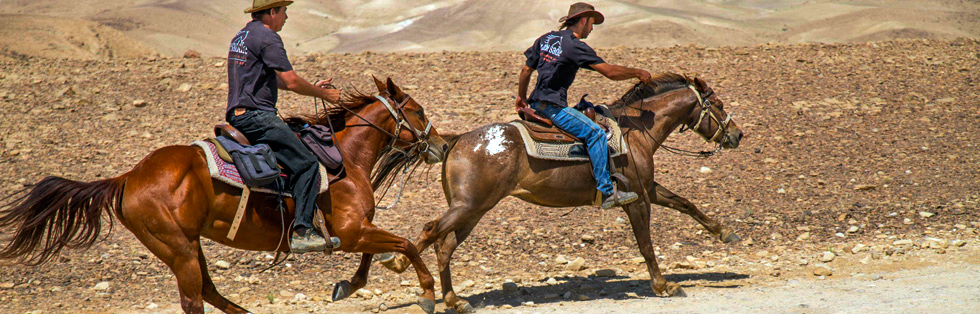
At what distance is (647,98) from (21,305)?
21.1 feet

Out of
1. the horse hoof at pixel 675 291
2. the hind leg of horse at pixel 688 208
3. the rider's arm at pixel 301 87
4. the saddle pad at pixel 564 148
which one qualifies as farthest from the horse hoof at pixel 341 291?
the hind leg of horse at pixel 688 208

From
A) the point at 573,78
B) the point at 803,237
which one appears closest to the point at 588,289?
the point at 573,78

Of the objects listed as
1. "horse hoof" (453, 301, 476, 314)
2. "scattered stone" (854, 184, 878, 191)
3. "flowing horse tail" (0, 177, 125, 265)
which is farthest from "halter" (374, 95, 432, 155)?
"scattered stone" (854, 184, 878, 191)

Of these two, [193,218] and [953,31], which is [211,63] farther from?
[953,31]

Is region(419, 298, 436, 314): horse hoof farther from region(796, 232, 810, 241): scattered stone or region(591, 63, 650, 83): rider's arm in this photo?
region(796, 232, 810, 241): scattered stone

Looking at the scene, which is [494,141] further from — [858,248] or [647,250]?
[858,248]

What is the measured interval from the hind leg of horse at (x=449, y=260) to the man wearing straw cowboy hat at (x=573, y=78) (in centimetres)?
121

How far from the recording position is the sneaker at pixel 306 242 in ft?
20.9

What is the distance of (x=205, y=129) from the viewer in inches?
558

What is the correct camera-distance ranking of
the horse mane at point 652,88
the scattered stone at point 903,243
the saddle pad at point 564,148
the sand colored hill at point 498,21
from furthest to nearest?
the sand colored hill at point 498,21
the scattered stone at point 903,243
the horse mane at point 652,88
the saddle pad at point 564,148

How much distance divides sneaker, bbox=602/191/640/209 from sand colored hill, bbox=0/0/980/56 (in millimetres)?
20090

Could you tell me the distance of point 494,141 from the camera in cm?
790

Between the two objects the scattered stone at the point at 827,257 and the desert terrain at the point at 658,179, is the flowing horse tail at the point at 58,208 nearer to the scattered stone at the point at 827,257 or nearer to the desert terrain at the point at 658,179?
the desert terrain at the point at 658,179

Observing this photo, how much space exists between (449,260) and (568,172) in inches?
54.4
